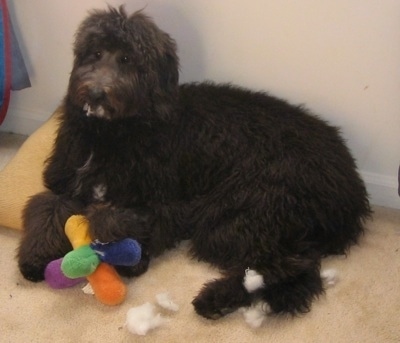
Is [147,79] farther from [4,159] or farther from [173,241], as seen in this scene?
[4,159]

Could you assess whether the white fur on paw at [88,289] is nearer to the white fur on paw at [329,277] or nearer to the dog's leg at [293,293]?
the dog's leg at [293,293]

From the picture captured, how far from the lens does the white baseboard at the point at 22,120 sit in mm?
2668

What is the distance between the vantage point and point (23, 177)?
2.07 m

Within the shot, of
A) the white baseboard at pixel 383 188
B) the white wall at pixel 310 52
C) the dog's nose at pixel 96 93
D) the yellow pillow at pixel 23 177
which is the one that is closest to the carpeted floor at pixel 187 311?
the yellow pillow at pixel 23 177

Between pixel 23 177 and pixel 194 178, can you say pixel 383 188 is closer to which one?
pixel 194 178

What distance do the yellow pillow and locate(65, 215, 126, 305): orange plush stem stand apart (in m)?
0.33

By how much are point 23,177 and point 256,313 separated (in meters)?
1.06

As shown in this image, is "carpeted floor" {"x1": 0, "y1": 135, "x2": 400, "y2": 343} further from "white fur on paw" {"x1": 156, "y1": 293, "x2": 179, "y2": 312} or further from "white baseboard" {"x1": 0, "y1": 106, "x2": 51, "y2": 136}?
"white baseboard" {"x1": 0, "y1": 106, "x2": 51, "y2": 136}

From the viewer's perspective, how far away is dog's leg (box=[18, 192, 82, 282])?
69.7 inches

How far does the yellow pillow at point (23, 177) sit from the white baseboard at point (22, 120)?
40 cm

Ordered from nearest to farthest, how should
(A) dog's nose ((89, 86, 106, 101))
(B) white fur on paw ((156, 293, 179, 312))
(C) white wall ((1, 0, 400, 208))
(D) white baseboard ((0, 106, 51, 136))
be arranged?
(A) dog's nose ((89, 86, 106, 101)) → (B) white fur on paw ((156, 293, 179, 312)) → (C) white wall ((1, 0, 400, 208)) → (D) white baseboard ((0, 106, 51, 136))

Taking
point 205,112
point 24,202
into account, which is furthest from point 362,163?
point 24,202

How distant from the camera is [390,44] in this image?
1898mm

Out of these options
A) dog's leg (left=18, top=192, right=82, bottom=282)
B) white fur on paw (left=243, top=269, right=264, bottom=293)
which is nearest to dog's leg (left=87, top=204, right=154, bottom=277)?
dog's leg (left=18, top=192, right=82, bottom=282)
